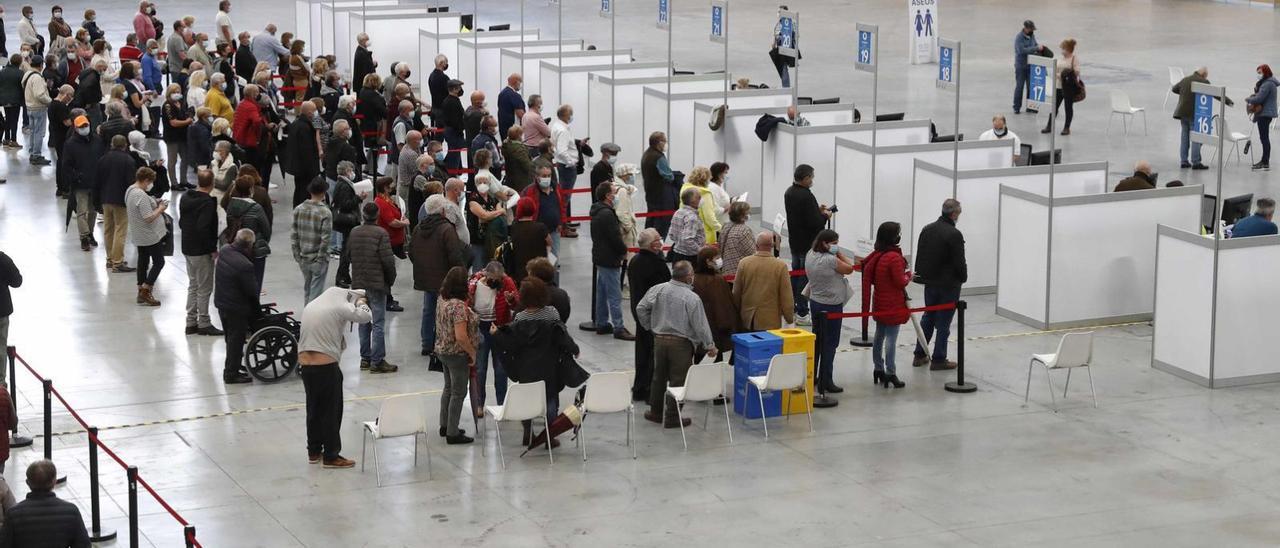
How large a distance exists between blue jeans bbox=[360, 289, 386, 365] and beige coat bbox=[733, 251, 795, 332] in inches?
115

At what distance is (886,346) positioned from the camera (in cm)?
1332

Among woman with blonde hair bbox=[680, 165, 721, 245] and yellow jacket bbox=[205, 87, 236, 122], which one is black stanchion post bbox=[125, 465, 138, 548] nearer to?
woman with blonde hair bbox=[680, 165, 721, 245]

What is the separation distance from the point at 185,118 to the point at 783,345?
35.5 feet

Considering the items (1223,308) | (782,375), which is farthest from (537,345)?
(1223,308)

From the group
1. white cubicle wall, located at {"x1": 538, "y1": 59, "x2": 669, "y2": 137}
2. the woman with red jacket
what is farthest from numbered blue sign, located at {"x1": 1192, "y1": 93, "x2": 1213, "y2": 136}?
white cubicle wall, located at {"x1": 538, "y1": 59, "x2": 669, "y2": 137}

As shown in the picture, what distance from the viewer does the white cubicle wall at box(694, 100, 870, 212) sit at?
1978cm

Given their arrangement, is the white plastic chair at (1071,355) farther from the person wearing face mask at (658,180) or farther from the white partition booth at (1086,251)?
the person wearing face mask at (658,180)

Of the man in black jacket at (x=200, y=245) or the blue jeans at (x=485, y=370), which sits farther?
the man in black jacket at (x=200, y=245)

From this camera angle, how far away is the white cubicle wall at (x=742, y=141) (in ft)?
64.9

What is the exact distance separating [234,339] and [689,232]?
3.86 meters

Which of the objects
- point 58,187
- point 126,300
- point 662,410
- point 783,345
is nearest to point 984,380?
point 783,345

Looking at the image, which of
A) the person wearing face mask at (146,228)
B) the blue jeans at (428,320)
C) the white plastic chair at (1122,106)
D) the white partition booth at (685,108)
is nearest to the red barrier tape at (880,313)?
the blue jeans at (428,320)

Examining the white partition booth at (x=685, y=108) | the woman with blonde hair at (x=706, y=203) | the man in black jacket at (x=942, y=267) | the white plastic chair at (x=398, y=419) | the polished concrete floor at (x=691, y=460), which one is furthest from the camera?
the white partition booth at (x=685, y=108)

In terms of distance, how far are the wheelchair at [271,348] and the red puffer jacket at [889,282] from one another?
4480 mm
